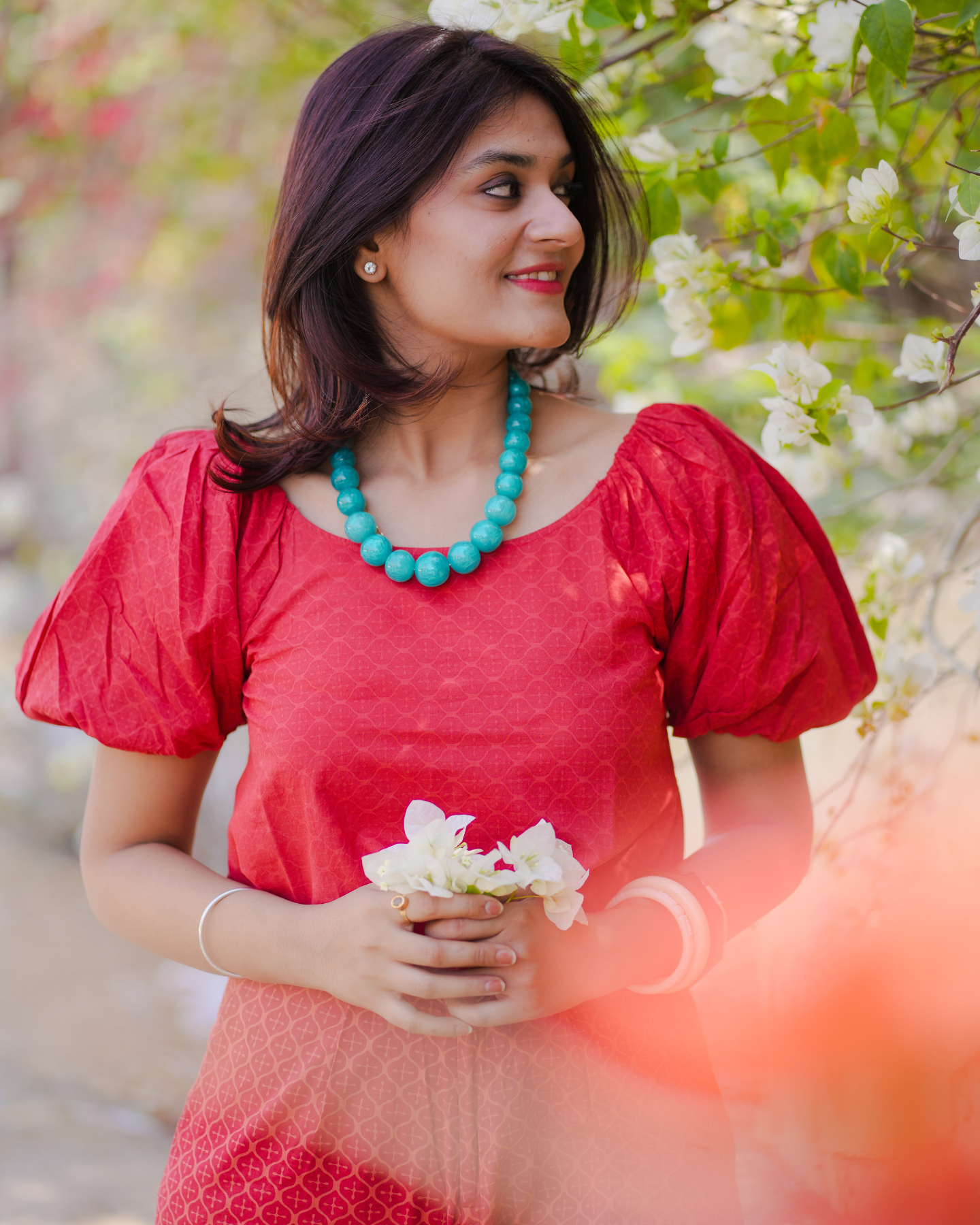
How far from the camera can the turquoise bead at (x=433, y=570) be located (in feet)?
4.37

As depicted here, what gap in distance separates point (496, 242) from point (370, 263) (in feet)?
0.62

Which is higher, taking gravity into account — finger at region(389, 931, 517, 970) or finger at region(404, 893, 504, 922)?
finger at region(404, 893, 504, 922)

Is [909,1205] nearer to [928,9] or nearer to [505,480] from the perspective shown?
[505,480]

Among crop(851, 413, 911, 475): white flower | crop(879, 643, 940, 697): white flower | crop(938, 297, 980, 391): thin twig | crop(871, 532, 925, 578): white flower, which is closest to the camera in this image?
crop(938, 297, 980, 391): thin twig

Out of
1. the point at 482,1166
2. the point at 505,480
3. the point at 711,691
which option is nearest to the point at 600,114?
the point at 505,480

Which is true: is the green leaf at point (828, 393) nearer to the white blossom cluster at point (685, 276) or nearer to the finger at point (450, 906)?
the white blossom cluster at point (685, 276)

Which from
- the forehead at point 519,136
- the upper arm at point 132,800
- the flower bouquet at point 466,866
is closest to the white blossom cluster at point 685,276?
the forehead at point 519,136

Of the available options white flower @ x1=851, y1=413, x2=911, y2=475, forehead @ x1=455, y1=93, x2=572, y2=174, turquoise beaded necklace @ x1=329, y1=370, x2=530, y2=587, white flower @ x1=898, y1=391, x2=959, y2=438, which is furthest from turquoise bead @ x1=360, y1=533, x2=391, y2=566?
white flower @ x1=898, y1=391, x2=959, y2=438

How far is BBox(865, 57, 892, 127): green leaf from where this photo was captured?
126 centimetres

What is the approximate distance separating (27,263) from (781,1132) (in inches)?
211

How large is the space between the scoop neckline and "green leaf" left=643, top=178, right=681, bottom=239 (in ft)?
1.20

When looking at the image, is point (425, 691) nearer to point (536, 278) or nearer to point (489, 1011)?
Answer: point (489, 1011)

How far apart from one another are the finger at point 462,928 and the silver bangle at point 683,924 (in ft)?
0.65

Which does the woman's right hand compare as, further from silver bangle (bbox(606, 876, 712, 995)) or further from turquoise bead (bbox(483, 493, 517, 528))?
turquoise bead (bbox(483, 493, 517, 528))
